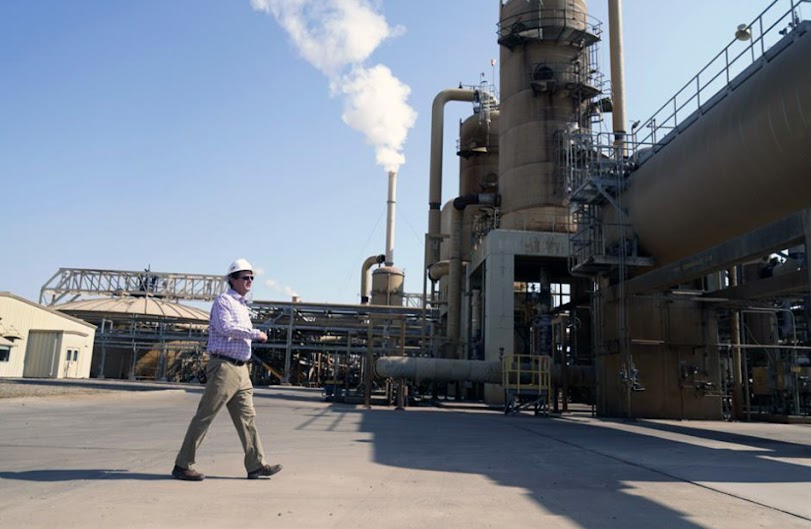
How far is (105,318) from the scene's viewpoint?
159 feet

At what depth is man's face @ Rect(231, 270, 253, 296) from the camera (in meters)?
5.85

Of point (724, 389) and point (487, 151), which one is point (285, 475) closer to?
point (724, 389)

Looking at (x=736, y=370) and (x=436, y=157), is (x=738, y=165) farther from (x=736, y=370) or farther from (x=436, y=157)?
(x=436, y=157)

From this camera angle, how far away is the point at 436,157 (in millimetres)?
39656

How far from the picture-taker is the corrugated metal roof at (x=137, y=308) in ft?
165

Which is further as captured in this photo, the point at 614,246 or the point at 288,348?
the point at 288,348

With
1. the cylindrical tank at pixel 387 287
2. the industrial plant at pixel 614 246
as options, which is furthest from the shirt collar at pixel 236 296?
the cylindrical tank at pixel 387 287

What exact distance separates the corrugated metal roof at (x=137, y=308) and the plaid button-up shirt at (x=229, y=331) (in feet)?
152

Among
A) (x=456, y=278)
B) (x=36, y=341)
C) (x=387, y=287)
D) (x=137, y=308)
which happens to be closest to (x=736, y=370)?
(x=456, y=278)

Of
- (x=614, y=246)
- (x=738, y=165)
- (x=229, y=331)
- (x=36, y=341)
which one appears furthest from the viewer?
(x=36, y=341)

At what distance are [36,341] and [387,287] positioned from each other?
91.7 ft

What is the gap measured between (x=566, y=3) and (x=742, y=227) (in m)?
20.3

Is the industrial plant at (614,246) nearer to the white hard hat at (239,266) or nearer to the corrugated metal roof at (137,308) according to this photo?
the white hard hat at (239,266)

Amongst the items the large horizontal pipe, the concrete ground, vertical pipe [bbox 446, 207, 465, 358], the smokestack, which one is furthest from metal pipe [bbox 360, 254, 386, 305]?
the concrete ground
